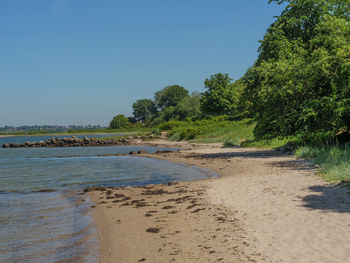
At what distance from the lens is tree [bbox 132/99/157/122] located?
166 m

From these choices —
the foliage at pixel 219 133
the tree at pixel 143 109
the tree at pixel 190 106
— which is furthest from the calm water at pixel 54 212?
the tree at pixel 143 109

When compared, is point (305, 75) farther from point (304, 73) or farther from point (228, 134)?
point (228, 134)

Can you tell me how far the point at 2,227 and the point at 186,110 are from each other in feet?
282

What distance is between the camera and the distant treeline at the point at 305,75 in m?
18.7

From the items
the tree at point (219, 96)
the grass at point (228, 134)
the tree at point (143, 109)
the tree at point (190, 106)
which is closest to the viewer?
the grass at point (228, 134)

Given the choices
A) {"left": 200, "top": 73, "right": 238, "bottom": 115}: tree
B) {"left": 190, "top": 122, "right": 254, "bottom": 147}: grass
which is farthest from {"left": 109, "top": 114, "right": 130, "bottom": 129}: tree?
{"left": 190, "top": 122, "right": 254, "bottom": 147}: grass

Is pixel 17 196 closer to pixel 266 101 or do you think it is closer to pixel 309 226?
pixel 309 226

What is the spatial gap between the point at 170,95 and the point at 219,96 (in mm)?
87009

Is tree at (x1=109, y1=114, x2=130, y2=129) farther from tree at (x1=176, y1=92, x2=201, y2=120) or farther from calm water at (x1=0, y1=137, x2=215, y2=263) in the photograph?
calm water at (x1=0, y1=137, x2=215, y2=263)

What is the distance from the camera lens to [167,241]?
8016mm

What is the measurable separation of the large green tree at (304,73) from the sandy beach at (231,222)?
634cm

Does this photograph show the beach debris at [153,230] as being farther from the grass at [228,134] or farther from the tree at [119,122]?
the tree at [119,122]

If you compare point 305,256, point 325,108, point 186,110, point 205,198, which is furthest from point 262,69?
point 186,110

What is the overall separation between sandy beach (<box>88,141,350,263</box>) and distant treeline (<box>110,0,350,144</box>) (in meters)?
6.25
